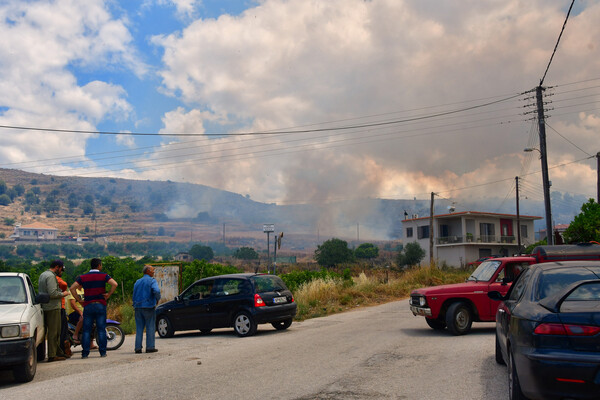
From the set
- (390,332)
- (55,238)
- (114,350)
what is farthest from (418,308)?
(55,238)

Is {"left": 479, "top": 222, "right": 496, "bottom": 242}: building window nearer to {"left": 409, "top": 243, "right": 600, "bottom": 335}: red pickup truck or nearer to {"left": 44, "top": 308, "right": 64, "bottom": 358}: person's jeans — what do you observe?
{"left": 409, "top": 243, "right": 600, "bottom": 335}: red pickup truck

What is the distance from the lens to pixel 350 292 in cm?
2636

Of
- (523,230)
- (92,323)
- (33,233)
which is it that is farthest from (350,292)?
(33,233)

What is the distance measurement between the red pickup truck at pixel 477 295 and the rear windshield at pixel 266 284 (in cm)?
411

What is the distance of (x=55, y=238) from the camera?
542 feet

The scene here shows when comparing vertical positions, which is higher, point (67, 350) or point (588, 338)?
point (588, 338)

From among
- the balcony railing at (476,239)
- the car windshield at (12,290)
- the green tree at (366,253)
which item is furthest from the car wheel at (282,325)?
the green tree at (366,253)

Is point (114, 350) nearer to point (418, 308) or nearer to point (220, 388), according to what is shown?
point (220, 388)

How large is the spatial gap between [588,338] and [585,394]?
494 millimetres

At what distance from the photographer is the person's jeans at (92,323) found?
10844mm

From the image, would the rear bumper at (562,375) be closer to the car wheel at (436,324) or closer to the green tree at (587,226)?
the car wheel at (436,324)

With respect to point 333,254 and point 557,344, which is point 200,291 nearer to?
point 557,344

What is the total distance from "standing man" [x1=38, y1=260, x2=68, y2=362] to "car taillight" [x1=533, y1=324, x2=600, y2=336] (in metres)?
8.74

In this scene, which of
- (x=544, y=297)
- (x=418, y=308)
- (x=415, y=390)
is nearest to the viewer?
(x=544, y=297)
